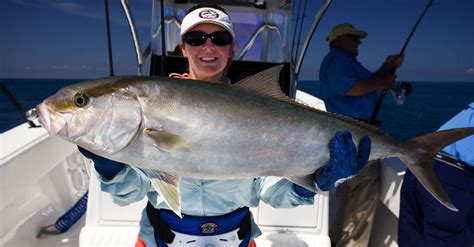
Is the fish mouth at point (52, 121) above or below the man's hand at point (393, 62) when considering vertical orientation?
above

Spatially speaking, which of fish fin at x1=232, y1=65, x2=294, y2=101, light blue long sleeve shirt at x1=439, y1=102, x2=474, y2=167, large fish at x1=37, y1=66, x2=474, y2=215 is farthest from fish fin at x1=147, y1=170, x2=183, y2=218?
light blue long sleeve shirt at x1=439, y1=102, x2=474, y2=167

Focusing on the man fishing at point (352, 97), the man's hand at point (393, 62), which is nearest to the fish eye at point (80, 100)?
the man fishing at point (352, 97)

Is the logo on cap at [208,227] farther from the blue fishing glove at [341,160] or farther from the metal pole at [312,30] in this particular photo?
the metal pole at [312,30]

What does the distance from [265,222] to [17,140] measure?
2320 millimetres

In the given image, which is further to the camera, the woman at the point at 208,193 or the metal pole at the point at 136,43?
the metal pole at the point at 136,43

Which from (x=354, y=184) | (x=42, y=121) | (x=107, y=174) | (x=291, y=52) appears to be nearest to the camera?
(x=42, y=121)

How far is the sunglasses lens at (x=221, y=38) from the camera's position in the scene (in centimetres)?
192

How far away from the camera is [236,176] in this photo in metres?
1.56

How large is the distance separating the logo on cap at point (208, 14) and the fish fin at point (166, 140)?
797 mm

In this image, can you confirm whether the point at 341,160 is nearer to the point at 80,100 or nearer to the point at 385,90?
the point at 80,100

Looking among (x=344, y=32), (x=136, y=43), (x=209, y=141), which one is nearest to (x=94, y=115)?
(x=209, y=141)

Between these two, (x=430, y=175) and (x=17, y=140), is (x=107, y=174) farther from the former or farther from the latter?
(x=17, y=140)

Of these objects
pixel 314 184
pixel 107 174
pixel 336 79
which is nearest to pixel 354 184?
pixel 336 79

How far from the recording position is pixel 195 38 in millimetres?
1944
